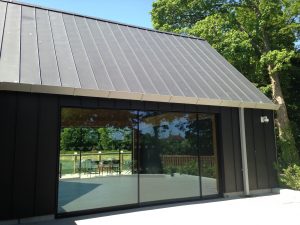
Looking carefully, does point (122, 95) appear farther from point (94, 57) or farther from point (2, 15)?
point (2, 15)

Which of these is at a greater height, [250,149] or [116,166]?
[250,149]

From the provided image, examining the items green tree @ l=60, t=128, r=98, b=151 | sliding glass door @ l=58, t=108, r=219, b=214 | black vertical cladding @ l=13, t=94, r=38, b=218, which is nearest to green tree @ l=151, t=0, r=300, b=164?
sliding glass door @ l=58, t=108, r=219, b=214

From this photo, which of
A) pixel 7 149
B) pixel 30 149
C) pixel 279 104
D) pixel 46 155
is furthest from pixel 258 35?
pixel 7 149

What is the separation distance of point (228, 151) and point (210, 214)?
8.83ft

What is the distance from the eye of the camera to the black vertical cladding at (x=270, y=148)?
977 centimetres

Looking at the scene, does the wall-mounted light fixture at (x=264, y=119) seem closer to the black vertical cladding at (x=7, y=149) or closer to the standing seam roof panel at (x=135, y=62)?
the standing seam roof panel at (x=135, y=62)

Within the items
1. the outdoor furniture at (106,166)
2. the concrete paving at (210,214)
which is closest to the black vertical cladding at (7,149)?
the concrete paving at (210,214)

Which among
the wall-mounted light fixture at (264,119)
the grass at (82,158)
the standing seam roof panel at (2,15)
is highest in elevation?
the standing seam roof panel at (2,15)

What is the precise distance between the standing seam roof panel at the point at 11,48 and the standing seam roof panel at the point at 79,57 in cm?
127

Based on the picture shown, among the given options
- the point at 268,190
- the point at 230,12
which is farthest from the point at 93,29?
the point at 230,12

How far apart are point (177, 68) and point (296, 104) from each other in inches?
471

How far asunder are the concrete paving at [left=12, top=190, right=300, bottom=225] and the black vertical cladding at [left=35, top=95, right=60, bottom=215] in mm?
406

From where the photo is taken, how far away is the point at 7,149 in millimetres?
6004

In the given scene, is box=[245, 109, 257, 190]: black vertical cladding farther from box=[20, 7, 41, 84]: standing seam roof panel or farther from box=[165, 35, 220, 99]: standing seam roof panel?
box=[20, 7, 41, 84]: standing seam roof panel
